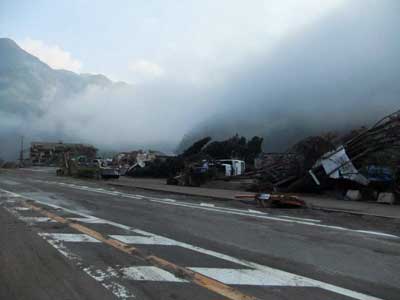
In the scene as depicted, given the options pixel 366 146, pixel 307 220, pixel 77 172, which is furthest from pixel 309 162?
pixel 77 172

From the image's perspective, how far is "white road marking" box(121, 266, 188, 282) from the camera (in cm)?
530

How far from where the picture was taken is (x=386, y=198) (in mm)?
15727

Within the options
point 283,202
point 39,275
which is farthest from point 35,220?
point 283,202

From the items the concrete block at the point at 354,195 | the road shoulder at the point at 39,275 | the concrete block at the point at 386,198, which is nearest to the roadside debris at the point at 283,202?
the concrete block at the point at 386,198

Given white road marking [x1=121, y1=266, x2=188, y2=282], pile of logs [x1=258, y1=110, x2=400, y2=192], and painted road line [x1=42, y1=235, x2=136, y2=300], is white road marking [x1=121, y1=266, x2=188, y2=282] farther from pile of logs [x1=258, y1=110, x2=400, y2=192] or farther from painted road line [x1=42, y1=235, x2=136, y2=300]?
pile of logs [x1=258, y1=110, x2=400, y2=192]

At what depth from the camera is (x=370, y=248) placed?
25.1ft

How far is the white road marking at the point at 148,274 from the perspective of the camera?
5305 mm

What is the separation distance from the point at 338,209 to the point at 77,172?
33.1m

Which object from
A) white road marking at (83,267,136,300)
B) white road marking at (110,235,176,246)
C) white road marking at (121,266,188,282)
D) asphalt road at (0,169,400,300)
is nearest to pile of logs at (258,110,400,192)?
asphalt road at (0,169,400,300)

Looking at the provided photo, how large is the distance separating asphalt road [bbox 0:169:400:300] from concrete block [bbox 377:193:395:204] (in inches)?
177

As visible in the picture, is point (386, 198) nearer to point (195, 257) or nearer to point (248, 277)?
point (195, 257)

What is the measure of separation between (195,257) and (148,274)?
4.01 feet

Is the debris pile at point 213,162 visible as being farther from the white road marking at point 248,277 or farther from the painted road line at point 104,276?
the white road marking at point 248,277

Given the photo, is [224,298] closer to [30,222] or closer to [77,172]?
[30,222]
